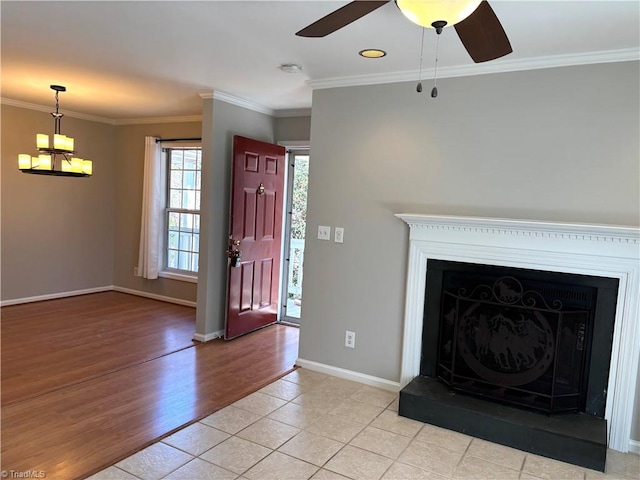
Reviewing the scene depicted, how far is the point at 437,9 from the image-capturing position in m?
1.39

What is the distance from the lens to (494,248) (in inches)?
113

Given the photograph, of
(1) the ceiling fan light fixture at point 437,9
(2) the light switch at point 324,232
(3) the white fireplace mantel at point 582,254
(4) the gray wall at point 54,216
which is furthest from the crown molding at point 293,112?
(1) the ceiling fan light fixture at point 437,9

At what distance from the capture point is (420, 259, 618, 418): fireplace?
2.68 meters

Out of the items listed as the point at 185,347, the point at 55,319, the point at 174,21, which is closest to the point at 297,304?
the point at 185,347

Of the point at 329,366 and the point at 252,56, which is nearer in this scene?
the point at 252,56

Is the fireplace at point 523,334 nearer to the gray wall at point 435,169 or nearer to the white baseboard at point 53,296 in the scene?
the gray wall at point 435,169

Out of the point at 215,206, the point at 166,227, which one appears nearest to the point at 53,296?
the point at 166,227

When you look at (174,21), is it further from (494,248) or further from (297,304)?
(297,304)

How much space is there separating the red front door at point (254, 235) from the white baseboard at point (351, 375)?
1056 millimetres

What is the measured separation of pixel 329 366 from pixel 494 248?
1.62m

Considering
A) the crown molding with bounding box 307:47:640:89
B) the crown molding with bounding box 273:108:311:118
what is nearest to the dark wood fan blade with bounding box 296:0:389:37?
the crown molding with bounding box 307:47:640:89

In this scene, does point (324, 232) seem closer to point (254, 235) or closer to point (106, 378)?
point (254, 235)

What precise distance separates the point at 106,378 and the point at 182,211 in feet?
9.39

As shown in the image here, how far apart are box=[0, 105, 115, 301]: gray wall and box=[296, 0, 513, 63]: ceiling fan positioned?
4.87m
